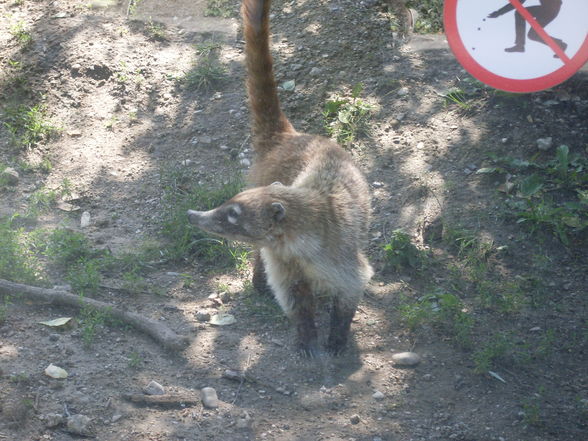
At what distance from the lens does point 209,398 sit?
3527 millimetres

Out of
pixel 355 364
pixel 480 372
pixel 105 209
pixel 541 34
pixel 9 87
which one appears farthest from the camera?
pixel 9 87

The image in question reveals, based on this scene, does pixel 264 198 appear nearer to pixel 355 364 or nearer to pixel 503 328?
pixel 355 364

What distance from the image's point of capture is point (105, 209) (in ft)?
17.8

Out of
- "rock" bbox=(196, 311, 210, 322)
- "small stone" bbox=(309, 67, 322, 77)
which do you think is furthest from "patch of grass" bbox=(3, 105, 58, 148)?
"rock" bbox=(196, 311, 210, 322)

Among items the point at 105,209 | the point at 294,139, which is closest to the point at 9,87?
the point at 105,209

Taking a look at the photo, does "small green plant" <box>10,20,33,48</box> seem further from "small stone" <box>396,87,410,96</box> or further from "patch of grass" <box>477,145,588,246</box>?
"patch of grass" <box>477,145,588,246</box>

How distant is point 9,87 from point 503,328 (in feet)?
15.7

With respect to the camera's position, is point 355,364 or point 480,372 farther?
point 355,364

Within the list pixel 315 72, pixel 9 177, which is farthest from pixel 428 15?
pixel 9 177

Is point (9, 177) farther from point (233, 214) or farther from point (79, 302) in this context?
point (233, 214)

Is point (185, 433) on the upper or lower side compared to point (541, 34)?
lower

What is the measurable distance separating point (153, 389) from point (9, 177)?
110 inches

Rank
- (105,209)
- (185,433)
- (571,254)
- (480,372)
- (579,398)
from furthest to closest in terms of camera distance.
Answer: (105,209) < (571,254) < (480,372) < (579,398) < (185,433)

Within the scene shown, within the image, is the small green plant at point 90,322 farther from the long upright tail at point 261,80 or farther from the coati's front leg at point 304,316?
the long upright tail at point 261,80
